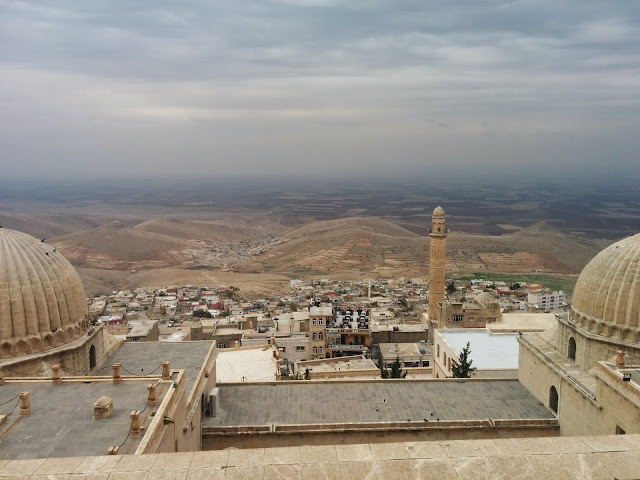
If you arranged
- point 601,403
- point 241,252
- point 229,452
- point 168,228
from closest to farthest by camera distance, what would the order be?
point 229,452
point 601,403
point 241,252
point 168,228

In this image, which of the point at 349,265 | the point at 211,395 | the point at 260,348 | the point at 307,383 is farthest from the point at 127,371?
the point at 349,265

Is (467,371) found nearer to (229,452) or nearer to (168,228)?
(229,452)

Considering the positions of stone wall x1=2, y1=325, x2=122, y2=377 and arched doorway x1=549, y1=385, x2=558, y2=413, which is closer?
stone wall x1=2, y1=325, x2=122, y2=377

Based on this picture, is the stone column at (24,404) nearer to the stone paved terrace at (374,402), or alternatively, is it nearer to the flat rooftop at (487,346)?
the stone paved terrace at (374,402)

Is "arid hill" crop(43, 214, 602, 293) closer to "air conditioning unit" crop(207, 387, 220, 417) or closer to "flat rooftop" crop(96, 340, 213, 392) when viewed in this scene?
"flat rooftop" crop(96, 340, 213, 392)

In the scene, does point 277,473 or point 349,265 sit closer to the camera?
point 277,473

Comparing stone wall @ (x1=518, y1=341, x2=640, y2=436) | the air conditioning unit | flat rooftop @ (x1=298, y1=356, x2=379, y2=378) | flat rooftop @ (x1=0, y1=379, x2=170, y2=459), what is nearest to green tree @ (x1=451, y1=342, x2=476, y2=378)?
stone wall @ (x1=518, y1=341, x2=640, y2=436)

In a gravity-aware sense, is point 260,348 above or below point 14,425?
below

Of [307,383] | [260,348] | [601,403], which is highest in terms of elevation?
[601,403]
